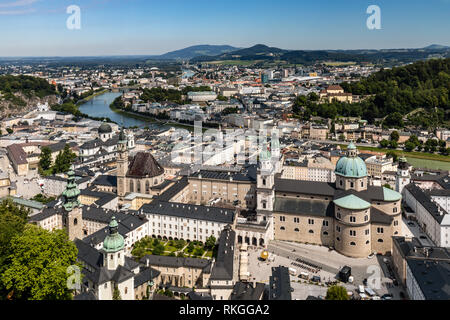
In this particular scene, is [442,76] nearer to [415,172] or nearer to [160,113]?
[415,172]

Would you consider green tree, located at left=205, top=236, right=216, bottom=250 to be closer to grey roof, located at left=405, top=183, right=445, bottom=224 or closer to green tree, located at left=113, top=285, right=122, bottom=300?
green tree, located at left=113, top=285, right=122, bottom=300

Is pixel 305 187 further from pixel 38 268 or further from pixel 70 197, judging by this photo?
pixel 38 268

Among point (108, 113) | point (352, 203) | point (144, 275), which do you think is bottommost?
Answer: point (144, 275)

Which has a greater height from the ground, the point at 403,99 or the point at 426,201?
the point at 403,99

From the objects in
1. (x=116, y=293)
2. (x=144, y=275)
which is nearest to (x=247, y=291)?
(x=144, y=275)

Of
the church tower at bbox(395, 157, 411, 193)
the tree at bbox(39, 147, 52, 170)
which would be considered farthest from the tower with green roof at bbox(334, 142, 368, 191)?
the tree at bbox(39, 147, 52, 170)
